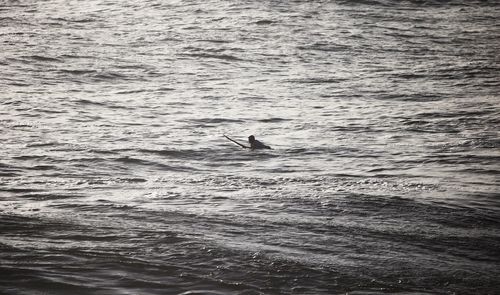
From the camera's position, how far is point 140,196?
1213 cm

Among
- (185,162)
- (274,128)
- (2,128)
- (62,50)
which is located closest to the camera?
(185,162)

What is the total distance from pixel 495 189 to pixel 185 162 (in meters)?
6.48

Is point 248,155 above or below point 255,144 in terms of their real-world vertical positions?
below

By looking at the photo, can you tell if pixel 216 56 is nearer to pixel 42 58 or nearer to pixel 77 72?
pixel 77 72

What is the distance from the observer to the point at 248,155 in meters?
15.8

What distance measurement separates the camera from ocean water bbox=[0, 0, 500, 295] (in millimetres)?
9000

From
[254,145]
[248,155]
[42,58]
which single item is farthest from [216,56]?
[248,155]

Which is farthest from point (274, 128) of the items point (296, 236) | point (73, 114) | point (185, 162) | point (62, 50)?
point (62, 50)

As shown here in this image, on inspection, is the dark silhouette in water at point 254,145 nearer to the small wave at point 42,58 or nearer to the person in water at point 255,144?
the person in water at point 255,144

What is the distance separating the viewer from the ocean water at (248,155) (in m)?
9.00

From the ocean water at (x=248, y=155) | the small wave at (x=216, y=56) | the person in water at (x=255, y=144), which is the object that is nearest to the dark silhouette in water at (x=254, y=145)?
the person in water at (x=255, y=144)

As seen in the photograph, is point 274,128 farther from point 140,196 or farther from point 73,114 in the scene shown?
point 140,196

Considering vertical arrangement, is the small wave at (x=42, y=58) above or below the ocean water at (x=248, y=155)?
above

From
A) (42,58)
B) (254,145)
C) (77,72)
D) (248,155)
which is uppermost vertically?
(42,58)
